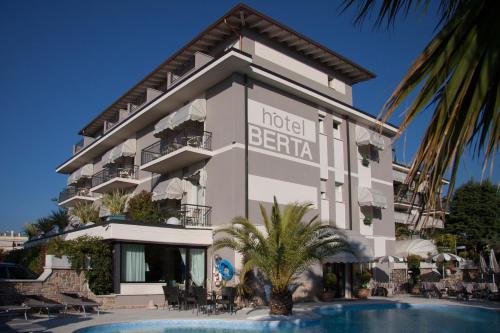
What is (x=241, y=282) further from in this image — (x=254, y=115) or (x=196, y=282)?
(x=254, y=115)

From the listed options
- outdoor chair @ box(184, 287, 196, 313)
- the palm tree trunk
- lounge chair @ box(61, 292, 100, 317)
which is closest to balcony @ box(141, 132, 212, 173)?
outdoor chair @ box(184, 287, 196, 313)

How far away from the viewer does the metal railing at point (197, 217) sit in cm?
2569

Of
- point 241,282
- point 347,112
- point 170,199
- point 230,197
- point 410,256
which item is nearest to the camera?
point 241,282

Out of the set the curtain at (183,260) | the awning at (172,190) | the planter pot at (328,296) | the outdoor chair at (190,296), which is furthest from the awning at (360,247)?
the awning at (172,190)

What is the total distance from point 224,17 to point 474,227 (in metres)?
38.2

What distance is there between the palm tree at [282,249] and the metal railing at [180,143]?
721cm

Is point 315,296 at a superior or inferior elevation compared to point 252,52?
inferior

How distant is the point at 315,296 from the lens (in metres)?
27.0

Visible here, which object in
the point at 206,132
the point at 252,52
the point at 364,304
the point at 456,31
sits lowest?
the point at 364,304

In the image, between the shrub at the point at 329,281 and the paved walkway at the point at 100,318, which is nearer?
the paved walkway at the point at 100,318

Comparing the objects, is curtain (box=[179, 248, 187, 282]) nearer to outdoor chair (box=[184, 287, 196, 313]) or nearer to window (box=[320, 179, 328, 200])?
outdoor chair (box=[184, 287, 196, 313])

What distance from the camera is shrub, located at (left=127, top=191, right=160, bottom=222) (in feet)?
88.5

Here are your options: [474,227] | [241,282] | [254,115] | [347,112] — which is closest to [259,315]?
[241,282]

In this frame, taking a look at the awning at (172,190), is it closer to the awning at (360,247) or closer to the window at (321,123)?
the window at (321,123)
